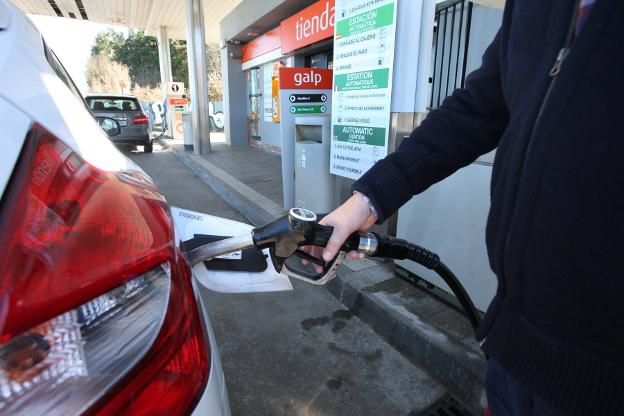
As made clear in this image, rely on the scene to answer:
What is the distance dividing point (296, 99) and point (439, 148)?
3.73 metres

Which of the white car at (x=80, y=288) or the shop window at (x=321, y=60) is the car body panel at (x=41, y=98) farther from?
the shop window at (x=321, y=60)

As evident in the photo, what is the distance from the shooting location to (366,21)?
3402 millimetres

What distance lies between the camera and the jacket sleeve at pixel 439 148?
1118 millimetres

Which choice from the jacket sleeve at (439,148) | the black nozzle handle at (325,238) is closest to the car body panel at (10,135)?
the black nozzle handle at (325,238)

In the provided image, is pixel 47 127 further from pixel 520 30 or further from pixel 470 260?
pixel 470 260

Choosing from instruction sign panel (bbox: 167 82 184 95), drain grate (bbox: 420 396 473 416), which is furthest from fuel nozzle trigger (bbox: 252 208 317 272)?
instruction sign panel (bbox: 167 82 184 95)

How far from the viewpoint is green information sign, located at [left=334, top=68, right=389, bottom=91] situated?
3318mm

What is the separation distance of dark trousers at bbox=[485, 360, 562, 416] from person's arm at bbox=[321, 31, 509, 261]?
1.52ft

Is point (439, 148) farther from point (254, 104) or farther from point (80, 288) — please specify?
point (254, 104)

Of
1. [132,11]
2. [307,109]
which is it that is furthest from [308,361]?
[132,11]

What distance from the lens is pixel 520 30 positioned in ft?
2.73

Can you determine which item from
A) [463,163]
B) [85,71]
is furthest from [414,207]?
[85,71]

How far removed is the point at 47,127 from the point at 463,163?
1.02 m

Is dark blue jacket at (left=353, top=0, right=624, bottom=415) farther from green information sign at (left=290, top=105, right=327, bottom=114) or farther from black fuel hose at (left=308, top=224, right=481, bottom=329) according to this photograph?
green information sign at (left=290, top=105, right=327, bottom=114)
